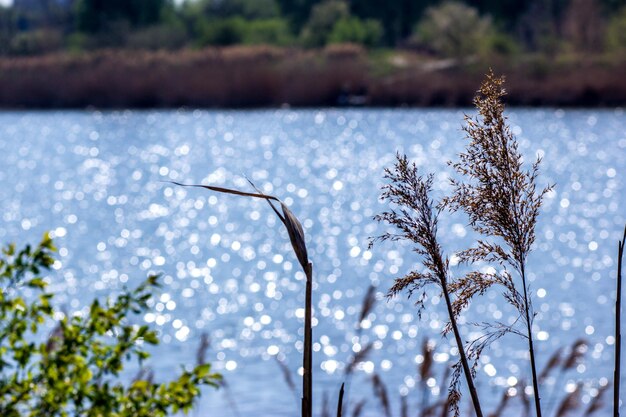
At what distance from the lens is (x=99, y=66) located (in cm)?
4391

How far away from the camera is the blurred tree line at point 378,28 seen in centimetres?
4712

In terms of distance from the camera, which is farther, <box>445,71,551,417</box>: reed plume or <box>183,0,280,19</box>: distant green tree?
<box>183,0,280,19</box>: distant green tree

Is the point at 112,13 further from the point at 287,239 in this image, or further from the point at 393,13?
the point at 287,239

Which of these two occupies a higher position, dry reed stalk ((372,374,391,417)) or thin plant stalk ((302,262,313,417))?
dry reed stalk ((372,374,391,417))

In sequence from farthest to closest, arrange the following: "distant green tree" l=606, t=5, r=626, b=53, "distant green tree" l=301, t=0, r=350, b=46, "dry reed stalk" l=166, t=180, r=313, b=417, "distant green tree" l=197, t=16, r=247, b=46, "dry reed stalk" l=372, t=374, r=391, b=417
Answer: "distant green tree" l=197, t=16, r=247, b=46, "distant green tree" l=301, t=0, r=350, b=46, "distant green tree" l=606, t=5, r=626, b=53, "dry reed stalk" l=372, t=374, r=391, b=417, "dry reed stalk" l=166, t=180, r=313, b=417

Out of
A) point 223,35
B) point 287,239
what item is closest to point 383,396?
point 287,239

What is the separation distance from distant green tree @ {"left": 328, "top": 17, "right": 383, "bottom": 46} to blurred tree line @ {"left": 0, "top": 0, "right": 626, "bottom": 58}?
0.04 metres

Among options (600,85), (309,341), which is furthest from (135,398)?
(600,85)

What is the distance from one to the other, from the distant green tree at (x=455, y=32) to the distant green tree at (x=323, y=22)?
190 inches

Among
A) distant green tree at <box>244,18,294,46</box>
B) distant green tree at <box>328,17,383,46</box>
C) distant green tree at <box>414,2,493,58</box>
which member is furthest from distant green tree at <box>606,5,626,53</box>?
distant green tree at <box>244,18,294,46</box>

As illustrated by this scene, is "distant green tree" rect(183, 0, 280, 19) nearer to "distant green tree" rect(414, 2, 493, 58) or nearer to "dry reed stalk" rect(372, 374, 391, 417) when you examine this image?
"distant green tree" rect(414, 2, 493, 58)

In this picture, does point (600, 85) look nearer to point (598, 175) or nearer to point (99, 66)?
point (598, 175)

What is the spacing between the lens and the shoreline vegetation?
38.9 m

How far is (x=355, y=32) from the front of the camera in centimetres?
5206
